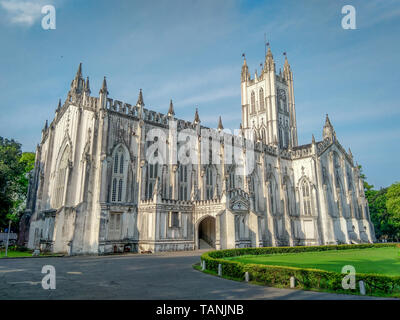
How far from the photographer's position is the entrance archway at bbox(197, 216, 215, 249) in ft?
119

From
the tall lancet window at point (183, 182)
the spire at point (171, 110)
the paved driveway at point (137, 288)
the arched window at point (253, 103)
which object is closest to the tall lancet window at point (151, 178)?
the tall lancet window at point (183, 182)

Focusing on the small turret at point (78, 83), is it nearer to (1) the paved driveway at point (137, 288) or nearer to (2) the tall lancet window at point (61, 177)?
(2) the tall lancet window at point (61, 177)

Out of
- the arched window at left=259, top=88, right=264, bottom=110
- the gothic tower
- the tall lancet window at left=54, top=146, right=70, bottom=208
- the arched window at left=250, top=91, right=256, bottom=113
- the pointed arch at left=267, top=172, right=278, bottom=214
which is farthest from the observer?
the arched window at left=250, top=91, right=256, bottom=113

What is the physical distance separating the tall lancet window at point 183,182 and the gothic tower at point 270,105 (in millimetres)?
29857

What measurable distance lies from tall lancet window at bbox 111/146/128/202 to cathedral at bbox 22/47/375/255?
113 mm

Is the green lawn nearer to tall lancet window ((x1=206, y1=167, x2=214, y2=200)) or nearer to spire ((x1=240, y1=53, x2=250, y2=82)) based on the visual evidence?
tall lancet window ((x1=206, y1=167, x2=214, y2=200))

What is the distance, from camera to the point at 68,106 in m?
38.2

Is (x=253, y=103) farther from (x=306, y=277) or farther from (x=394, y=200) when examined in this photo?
(x=306, y=277)

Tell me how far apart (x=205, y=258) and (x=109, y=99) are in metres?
23.3

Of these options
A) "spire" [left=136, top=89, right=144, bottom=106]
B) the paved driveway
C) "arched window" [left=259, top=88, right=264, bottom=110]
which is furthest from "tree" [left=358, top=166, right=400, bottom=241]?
the paved driveway

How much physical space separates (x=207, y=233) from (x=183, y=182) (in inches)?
289

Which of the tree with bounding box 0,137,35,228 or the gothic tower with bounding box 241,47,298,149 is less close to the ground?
the gothic tower with bounding box 241,47,298,149

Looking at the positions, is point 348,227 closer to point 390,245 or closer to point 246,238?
point 390,245

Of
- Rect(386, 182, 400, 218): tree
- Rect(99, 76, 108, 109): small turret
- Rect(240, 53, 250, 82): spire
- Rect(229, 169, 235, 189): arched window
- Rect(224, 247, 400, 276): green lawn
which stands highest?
Rect(240, 53, 250, 82): spire
